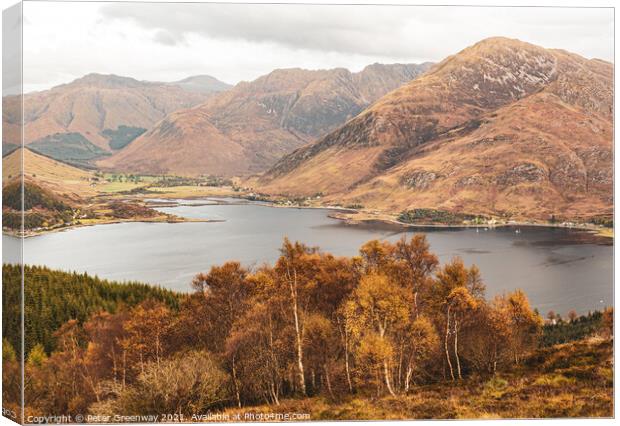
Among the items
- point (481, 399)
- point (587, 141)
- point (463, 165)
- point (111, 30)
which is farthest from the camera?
point (463, 165)

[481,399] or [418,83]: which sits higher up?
[418,83]

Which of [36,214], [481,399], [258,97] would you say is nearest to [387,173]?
[258,97]

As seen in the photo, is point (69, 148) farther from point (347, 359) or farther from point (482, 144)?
point (482, 144)

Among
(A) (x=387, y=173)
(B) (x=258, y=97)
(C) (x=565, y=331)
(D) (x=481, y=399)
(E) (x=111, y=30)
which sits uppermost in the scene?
(E) (x=111, y=30)

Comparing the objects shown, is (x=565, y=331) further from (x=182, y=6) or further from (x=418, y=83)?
(x=182, y=6)

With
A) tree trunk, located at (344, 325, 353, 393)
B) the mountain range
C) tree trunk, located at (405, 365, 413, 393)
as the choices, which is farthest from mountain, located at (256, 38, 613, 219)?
tree trunk, located at (405, 365, 413, 393)

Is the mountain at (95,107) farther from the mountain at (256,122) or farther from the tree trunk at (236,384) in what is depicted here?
the tree trunk at (236,384)

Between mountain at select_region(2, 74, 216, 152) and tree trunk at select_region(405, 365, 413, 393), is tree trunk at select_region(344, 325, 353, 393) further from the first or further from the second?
mountain at select_region(2, 74, 216, 152)

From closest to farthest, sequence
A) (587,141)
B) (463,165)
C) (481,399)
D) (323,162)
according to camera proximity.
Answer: (481,399) → (587,141) → (463,165) → (323,162)
